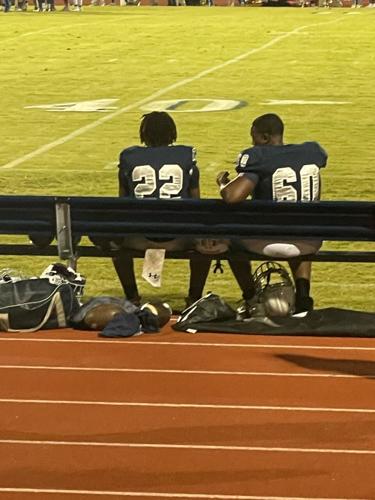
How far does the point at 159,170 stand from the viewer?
32.4 feet

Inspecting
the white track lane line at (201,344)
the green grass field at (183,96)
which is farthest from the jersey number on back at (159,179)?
the white track lane line at (201,344)

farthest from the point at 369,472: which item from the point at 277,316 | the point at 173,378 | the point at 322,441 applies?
the point at 277,316

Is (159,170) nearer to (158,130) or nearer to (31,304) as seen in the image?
(158,130)

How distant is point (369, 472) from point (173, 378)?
188cm

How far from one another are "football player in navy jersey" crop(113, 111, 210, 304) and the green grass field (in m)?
0.80

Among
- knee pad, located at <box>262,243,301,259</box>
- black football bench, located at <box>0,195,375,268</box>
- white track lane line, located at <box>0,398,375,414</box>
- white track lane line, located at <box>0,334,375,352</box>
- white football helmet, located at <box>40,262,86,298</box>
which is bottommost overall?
white track lane line, located at <box>0,334,375,352</box>

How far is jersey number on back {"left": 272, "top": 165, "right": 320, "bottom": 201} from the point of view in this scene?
378 inches

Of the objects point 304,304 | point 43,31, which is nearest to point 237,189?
point 304,304

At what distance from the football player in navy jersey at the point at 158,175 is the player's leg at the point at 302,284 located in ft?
1.91

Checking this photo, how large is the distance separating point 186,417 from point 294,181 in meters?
2.65

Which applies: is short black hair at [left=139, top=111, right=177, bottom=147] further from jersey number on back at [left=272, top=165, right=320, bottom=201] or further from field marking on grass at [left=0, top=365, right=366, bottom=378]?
field marking on grass at [left=0, top=365, right=366, bottom=378]

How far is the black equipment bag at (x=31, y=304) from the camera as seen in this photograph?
364 inches

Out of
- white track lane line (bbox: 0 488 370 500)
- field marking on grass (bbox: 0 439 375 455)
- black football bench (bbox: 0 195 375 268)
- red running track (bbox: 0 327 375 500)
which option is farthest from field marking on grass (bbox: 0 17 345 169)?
white track lane line (bbox: 0 488 370 500)

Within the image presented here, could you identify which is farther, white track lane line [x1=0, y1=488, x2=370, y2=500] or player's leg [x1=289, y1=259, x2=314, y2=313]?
player's leg [x1=289, y1=259, x2=314, y2=313]
